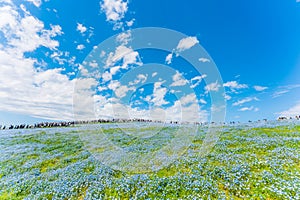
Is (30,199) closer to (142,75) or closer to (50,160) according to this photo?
(50,160)

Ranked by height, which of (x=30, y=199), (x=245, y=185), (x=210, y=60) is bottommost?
(x=30, y=199)

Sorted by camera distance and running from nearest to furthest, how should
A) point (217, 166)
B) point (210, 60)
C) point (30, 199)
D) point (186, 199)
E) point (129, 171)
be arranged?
1. point (186, 199)
2. point (30, 199)
3. point (217, 166)
4. point (129, 171)
5. point (210, 60)

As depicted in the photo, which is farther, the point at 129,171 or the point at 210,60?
the point at 210,60

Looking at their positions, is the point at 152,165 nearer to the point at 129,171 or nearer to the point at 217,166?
the point at 129,171

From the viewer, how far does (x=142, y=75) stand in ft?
89.1

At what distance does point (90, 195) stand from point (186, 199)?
18.0 ft

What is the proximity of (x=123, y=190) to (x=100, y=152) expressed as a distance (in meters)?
9.81

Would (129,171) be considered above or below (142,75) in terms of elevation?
below

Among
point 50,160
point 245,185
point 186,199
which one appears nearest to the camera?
point 186,199

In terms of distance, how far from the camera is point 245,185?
10.2 meters

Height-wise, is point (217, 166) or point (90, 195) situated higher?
point (217, 166)

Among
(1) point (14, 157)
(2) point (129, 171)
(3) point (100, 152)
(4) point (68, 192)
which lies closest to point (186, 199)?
(2) point (129, 171)

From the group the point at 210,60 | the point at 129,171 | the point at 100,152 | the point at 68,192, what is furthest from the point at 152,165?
the point at 210,60

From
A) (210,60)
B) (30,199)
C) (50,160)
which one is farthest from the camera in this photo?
(210,60)
